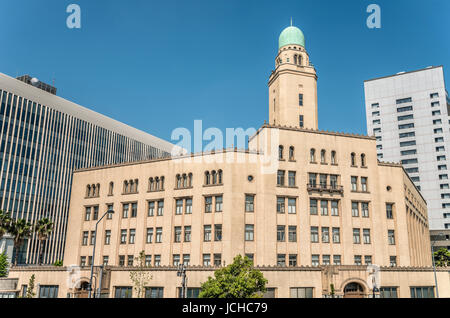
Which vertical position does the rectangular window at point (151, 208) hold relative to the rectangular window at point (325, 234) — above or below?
above

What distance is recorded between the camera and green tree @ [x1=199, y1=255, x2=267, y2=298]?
37.5 meters

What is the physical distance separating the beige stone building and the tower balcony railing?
16 centimetres

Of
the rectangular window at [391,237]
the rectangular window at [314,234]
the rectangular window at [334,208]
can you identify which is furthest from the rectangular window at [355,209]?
the rectangular window at [314,234]

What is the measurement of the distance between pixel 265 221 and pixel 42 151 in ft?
265

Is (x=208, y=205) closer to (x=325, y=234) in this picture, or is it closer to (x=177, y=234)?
(x=177, y=234)

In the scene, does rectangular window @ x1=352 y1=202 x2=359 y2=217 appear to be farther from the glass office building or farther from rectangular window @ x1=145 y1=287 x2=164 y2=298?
the glass office building

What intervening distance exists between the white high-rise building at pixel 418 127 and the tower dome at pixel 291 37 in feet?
288

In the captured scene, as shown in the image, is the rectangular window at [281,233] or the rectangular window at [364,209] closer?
the rectangular window at [281,233]

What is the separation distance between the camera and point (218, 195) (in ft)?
173

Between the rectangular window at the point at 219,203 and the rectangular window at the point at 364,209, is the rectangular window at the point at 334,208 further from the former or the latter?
the rectangular window at the point at 219,203

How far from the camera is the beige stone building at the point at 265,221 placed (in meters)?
48.0

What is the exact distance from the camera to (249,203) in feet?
173

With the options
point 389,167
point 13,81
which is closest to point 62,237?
point 13,81
